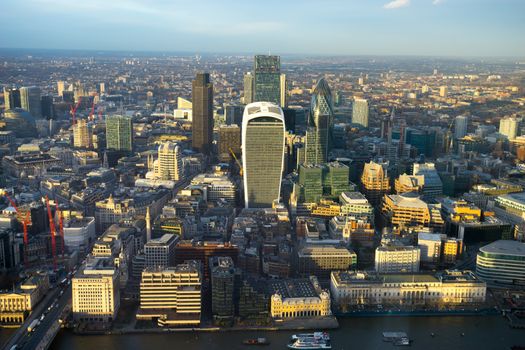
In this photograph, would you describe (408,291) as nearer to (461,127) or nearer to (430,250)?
(430,250)

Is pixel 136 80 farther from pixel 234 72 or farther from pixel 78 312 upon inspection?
pixel 78 312

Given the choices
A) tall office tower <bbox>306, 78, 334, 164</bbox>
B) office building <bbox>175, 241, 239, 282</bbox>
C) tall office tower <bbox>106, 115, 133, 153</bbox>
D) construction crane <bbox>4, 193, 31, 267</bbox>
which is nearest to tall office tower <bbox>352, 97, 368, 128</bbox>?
tall office tower <bbox>306, 78, 334, 164</bbox>

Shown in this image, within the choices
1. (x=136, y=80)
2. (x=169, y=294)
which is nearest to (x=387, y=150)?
(x=169, y=294)

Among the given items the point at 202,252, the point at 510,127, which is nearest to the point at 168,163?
the point at 202,252

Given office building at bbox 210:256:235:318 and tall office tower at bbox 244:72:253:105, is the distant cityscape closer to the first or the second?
office building at bbox 210:256:235:318

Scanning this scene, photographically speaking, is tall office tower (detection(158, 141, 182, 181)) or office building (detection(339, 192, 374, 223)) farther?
tall office tower (detection(158, 141, 182, 181))

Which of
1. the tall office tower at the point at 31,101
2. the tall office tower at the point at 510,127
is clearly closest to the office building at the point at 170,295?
the tall office tower at the point at 510,127
